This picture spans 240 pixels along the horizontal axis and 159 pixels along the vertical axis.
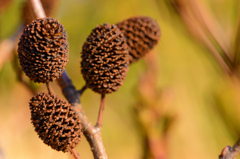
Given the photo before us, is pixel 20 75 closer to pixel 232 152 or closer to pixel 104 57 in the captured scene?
pixel 104 57

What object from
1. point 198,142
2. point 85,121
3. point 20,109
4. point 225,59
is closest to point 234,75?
point 225,59

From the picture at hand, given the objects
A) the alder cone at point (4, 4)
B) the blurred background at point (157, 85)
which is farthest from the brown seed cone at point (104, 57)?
the alder cone at point (4, 4)

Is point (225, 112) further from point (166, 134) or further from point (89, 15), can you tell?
point (89, 15)

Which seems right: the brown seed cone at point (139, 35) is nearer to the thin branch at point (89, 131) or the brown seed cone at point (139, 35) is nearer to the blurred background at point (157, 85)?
the thin branch at point (89, 131)

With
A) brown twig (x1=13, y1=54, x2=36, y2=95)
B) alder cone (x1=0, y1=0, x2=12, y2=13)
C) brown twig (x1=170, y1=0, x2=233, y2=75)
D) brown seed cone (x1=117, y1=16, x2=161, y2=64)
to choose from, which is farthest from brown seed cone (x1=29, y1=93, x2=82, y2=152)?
alder cone (x1=0, y1=0, x2=12, y2=13)

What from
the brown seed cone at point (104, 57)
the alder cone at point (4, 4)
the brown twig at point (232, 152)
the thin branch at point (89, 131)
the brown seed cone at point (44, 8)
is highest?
the alder cone at point (4, 4)

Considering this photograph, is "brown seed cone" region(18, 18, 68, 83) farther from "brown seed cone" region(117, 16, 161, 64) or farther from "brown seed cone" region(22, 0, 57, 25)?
"brown seed cone" region(22, 0, 57, 25)
